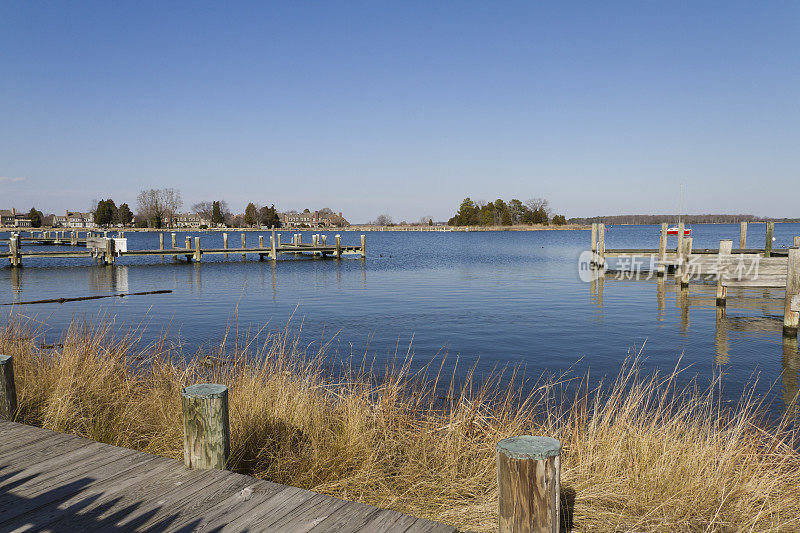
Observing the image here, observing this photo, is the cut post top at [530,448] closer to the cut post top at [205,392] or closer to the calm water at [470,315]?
the cut post top at [205,392]

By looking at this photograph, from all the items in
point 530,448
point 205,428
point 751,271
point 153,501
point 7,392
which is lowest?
point 153,501

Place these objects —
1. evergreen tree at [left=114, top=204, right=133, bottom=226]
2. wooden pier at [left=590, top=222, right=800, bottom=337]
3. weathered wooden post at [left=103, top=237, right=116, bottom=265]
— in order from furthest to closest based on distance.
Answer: evergreen tree at [left=114, top=204, right=133, bottom=226] → weathered wooden post at [left=103, top=237, right=116, bottom=265] → wooden pier at [left=590, top=222, right=800, bottom=337]

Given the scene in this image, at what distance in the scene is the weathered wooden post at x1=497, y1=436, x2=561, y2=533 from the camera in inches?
134

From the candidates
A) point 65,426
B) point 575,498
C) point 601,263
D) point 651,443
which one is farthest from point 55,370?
point 601,263

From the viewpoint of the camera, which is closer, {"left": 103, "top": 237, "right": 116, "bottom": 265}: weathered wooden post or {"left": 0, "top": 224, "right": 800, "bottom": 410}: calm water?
{"left": 0, "top": 224, "right": 800, "bottom": 410}: calm water

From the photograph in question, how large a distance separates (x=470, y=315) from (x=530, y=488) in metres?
16.0

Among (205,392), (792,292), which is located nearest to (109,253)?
(792,292)

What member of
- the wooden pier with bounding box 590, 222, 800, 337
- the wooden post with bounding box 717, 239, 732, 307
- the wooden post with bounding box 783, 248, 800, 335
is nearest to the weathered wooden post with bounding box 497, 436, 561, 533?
the wooden pier with bounding box 590, 222, 800, 337

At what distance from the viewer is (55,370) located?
24.2 ft

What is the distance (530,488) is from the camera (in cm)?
341

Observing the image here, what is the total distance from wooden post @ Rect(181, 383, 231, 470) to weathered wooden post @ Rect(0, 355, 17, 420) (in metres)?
2.74

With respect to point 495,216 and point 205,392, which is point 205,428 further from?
point 495,216

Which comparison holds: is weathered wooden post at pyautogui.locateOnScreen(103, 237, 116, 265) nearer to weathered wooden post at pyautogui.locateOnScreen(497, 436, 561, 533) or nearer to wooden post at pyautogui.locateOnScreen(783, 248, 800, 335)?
wooden post at pyautogui.locateOnScreen(783, 248, 800, 335)

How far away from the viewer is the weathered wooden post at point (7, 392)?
19.6 feet
